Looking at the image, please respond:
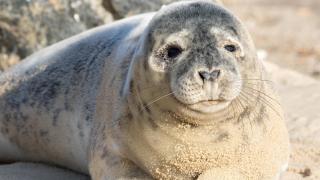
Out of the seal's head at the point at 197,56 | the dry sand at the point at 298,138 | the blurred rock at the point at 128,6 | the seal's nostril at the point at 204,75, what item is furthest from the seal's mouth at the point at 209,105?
the blurred rock at the point at 128,6

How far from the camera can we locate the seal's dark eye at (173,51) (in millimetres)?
3613

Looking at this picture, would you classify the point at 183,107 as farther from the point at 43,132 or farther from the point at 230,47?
the point at 43,132

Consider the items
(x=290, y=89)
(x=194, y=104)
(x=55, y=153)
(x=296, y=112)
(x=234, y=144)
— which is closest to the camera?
(x=194, y=104)

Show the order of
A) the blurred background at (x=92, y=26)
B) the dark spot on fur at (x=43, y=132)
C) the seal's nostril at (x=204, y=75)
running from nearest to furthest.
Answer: the seal's nostril at (x=204, y=75) → the dark spot on fur at (x=43, y=132) → the blurred background at (x=92, y=26)

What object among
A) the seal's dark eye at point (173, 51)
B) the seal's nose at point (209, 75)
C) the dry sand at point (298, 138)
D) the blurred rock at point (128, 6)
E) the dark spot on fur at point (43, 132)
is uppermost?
the seal's dark eye at point (173, 51)

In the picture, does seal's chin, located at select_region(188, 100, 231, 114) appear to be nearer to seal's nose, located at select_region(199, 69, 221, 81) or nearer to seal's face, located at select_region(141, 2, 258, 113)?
seal's face, located at select_region(141, 2, 258, 113)

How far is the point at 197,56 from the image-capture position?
351 cm

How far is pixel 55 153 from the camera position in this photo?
482 cm

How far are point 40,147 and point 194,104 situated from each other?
1.65 metres

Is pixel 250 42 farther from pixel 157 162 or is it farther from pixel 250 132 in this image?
pixel 157 162

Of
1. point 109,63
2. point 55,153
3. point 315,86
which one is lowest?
point 315,86

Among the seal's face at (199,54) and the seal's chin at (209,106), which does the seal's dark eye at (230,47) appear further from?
the seal's chin at (209,106)

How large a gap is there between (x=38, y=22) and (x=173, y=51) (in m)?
3.05

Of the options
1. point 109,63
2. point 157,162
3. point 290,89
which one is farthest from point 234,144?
point 290,89
